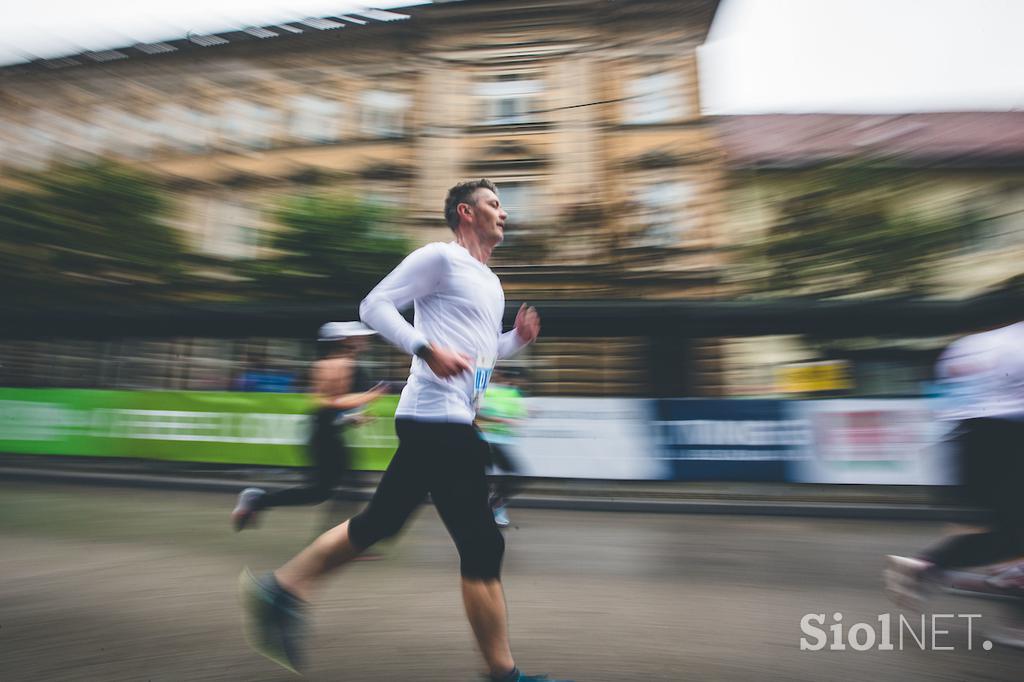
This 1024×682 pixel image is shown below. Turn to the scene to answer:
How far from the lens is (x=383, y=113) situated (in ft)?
55.0

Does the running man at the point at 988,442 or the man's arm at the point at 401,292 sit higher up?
the man's arm at the point at 401,292

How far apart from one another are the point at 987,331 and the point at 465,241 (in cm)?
235

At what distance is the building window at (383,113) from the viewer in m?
16.6

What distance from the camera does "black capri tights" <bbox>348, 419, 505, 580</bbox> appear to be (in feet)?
6.26

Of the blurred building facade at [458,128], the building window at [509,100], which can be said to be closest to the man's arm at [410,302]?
the blurred building facade at [458,128]

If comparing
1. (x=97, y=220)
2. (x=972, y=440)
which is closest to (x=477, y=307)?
(x=972, y=440)

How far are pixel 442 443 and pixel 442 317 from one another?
41 centimetres

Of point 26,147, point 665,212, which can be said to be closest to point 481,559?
point 665,212

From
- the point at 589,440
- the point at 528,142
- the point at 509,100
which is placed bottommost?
the point at 589,440

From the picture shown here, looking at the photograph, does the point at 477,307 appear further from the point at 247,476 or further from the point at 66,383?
the point at 66,383

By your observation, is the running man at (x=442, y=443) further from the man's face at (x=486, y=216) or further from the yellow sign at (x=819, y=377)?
the yellow sign at (x=819, y=377)

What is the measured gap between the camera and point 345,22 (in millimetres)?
16516

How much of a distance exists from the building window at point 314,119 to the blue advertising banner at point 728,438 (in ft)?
43.5

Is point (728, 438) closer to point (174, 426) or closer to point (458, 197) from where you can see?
point (458, 197)
